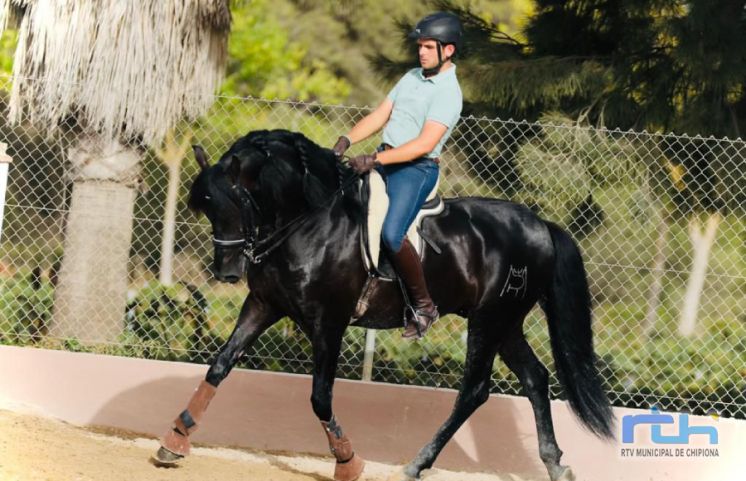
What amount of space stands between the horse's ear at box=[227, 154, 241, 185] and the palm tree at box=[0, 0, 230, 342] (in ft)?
10.2

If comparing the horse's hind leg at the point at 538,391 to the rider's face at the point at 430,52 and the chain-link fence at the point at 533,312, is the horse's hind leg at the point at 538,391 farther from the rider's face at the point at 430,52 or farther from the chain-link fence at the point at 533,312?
the rider's face at the point at 430,52

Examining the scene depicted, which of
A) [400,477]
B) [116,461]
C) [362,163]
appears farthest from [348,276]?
[116,461]

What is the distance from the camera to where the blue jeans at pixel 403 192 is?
19.8 ft

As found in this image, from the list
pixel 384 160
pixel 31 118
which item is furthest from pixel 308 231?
pixel 31 118

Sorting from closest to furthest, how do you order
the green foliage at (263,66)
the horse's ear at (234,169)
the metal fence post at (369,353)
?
1. the horse's ear at (234,169)
2. the metal fence post at (369,353)
3. the green foliage at (263,66)

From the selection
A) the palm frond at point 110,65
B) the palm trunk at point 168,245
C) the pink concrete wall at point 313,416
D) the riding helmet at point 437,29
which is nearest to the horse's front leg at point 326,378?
the pink concrete wall at point 313,416

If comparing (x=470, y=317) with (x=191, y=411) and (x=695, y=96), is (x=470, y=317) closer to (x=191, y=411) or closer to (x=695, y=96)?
(x=191, y=411)

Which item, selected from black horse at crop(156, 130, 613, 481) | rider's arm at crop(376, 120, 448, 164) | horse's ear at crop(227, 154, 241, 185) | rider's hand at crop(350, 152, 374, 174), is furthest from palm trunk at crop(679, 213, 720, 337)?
horse's ear at crop(227, 154, 241, 185)

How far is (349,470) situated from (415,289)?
1.12 meters

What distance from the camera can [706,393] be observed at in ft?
26.9

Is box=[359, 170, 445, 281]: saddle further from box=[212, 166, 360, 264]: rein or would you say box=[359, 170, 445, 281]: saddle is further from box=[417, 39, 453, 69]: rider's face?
box=[417, 39, 453, 69]: rider's face

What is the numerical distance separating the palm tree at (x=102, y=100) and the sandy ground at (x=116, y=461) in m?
1.56

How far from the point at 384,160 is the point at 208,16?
13.7ft

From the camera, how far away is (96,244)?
8.96 m
